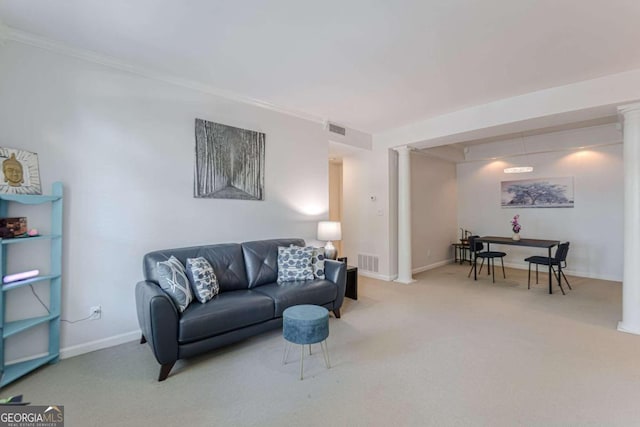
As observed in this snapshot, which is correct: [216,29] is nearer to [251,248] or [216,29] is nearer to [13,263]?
[251,248]

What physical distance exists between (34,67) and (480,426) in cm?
423

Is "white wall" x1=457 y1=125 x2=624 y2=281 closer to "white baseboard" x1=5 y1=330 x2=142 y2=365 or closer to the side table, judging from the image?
the side table

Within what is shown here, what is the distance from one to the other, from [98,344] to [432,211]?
20.4 ft

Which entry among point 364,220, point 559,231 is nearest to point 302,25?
point 364,220

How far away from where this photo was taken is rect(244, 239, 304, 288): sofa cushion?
3.28 m

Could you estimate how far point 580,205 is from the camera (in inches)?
221

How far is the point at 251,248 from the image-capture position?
134 inches

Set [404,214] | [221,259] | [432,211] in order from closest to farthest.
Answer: [221,259] < [404,214] < [432,211]

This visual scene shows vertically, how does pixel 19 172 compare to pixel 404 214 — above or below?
above

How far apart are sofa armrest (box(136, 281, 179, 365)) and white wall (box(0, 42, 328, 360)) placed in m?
0.80

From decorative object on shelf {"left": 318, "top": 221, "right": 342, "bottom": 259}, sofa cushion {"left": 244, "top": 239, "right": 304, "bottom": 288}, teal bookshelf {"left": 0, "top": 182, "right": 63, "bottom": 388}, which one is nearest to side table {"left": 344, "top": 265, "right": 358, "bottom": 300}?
decorative object on shelf {"left": 318, "top": 221, "right": 342, "bottom": 259}

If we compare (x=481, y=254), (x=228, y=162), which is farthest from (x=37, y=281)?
(x=481, y=254)

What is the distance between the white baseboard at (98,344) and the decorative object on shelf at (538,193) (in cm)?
718

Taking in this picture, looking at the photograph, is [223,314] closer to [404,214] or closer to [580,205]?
[404,214]
